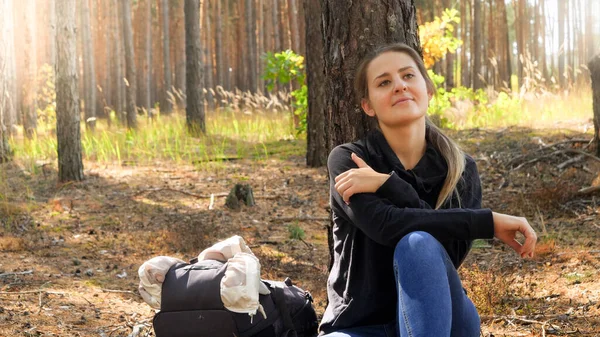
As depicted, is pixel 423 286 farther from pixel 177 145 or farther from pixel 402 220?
pixel 177 145

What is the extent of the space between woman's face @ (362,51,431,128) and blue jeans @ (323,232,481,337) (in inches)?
21.9

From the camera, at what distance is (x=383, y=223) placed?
2.54m

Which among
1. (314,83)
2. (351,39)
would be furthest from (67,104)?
(351,39)

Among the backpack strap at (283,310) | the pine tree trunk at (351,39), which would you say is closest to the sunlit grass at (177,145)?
the pine tree trunk at (351,39)

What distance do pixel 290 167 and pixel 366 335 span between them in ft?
21.4

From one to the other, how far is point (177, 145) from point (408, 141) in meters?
8.04

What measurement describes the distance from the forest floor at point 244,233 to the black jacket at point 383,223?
1.11 meters

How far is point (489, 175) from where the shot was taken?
24.5 feet

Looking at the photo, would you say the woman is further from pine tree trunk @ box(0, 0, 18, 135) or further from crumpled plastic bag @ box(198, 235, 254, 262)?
pine tree trunk @ box(0, 0, 18, 135)

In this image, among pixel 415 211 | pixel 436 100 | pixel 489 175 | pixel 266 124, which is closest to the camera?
pixel 415 211

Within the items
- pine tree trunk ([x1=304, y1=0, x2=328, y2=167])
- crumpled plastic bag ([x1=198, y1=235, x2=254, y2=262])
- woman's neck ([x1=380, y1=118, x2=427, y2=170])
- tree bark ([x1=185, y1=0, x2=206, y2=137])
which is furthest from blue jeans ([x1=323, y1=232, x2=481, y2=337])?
tree bark ([x1=185, y1=0, x2=206, y2=137])

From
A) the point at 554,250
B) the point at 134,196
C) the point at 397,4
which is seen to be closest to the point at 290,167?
the point at 134,196

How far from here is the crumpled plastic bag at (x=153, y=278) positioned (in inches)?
119

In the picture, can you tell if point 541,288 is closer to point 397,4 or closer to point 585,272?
point 585,272
